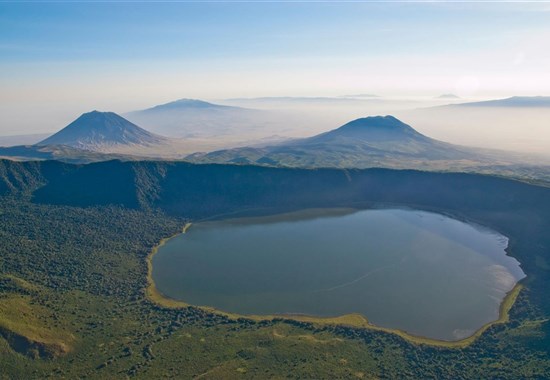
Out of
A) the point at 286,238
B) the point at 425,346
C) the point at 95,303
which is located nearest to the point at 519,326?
the point at 425,346

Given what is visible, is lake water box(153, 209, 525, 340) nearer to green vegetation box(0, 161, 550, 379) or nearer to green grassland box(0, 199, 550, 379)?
green vegetation box(0, 161, 550, 379)

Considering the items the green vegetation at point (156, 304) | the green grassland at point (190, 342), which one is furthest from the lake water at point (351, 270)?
the green grassland at point (190, 342)

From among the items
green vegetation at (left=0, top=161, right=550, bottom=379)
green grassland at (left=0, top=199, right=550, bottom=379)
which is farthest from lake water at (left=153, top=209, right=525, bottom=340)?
green grassland at (left=0, top=199, right=550, bottom=379)

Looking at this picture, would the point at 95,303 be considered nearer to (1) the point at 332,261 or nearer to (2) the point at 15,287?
(2) the point at 15,287

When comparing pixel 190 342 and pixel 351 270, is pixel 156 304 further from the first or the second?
pixel 351 270

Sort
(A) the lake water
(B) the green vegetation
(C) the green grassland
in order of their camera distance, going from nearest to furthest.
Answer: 1. (C) the green grassland
2. (B) the green vegetation
3. (A) the lake water

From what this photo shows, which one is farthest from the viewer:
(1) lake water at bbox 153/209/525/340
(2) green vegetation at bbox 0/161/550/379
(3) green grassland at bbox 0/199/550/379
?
(1) lake water at bbox 153/209/525/340
